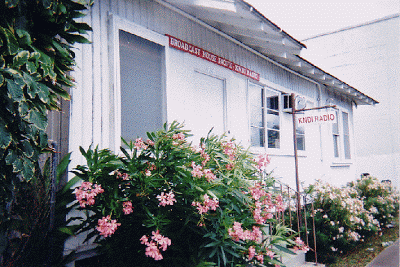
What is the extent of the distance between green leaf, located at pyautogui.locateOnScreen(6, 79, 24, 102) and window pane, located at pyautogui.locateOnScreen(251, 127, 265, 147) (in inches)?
216

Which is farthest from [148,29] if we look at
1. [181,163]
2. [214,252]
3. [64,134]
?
[214,252]

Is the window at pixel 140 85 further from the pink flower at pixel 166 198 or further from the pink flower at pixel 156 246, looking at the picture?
the pink flower at pixel 156 246

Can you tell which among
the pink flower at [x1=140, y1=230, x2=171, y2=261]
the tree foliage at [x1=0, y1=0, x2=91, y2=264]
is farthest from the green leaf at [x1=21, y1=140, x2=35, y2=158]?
the pink flower at [x1=140, y1=230, x2=171, y2=261]

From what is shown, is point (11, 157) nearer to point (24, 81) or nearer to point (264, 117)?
point (24, 81)

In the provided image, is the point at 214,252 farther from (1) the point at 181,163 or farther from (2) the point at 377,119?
(2) the point at 377,119

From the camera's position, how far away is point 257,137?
734cm

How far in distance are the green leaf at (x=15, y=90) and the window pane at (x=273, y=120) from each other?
638 centimetres

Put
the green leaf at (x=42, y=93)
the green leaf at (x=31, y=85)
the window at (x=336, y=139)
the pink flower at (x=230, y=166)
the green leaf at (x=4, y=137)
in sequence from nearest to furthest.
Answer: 1. the green leaf at (x=4, y=137)
2. the green leaf at (x=31, y=85)
3. the green leaf at (x=42, y=93)
4. the pink flower at (x=230, y=166)
5. the window at (x=336, y=139)

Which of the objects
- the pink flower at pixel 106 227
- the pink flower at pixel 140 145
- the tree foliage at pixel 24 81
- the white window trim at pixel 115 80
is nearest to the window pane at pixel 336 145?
the white window trim at pixel 115 80

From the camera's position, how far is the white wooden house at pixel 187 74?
4.02m

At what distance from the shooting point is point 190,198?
302cm

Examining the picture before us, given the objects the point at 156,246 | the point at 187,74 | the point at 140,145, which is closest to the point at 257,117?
the point at 187,74

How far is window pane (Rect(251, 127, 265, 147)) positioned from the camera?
282 inches

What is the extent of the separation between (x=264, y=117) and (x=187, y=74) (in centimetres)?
283
